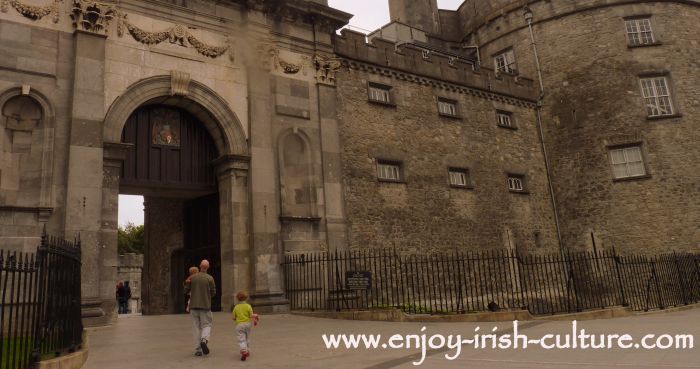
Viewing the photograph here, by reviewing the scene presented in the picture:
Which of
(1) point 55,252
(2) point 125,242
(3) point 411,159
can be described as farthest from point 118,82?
(2) point 125,242

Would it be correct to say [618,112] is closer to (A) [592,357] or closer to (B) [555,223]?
(B) [555,223]

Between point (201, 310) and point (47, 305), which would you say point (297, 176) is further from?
point (47, 305)

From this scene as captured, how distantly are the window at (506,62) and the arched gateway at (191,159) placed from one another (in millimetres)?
15836

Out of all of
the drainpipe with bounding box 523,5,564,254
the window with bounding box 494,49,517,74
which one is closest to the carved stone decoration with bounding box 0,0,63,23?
the window with bounding box 494,49,517,74

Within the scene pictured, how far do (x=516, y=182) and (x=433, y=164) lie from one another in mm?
5137

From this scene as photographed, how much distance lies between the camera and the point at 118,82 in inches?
538

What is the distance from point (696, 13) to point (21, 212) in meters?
28.2

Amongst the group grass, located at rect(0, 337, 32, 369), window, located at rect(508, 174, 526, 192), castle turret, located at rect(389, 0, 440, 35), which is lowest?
grass, located at rect(0, 337, 32, 369)

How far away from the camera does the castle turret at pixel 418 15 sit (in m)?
27.8

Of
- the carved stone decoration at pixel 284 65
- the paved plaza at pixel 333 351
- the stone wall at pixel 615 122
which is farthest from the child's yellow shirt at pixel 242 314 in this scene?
the stone wall at pixel 615 122

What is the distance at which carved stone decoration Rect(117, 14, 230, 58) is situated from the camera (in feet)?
46.2

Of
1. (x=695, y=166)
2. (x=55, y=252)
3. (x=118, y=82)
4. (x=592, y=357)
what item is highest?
(x=118, y=82)

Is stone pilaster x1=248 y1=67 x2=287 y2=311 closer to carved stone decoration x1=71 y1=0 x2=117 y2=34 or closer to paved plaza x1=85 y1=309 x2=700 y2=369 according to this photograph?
paved plaza x1=85 y1=309 x2=700 y2=369

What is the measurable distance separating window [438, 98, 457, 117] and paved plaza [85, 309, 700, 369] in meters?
11.4
